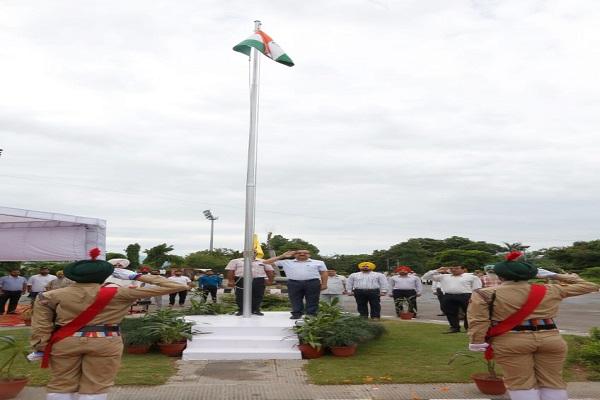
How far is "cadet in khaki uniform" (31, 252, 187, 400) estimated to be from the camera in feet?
14.8

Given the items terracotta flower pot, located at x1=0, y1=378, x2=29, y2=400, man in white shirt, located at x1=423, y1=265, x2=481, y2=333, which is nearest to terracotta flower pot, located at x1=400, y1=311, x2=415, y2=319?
man in white shirt, located at x1=423, y1=265, x2=481, y2=333

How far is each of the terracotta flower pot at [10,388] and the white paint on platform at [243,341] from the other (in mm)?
2551

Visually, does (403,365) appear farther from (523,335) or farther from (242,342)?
(523,335)

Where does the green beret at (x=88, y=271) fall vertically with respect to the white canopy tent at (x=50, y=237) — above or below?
below

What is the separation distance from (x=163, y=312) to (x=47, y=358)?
4771 millimetres

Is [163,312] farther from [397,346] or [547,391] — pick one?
[547,391]

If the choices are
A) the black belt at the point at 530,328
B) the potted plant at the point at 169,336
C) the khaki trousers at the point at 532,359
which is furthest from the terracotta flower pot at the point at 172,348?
the black belt at the point at 530,328

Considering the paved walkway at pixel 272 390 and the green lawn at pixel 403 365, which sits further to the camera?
the green lawn at pixel 403 365

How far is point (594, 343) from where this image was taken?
7496mm

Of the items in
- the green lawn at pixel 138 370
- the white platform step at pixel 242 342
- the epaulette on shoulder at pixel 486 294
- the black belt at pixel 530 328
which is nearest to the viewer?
the black belt at pixel 530 328

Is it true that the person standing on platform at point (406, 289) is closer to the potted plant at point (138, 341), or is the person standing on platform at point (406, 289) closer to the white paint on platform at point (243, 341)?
the white paint on platform at point (243, 341)

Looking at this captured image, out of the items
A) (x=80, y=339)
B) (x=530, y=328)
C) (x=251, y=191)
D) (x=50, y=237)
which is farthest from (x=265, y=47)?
(x=50, y=237)

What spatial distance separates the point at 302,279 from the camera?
9781 mm

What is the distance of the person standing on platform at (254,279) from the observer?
1080 cm
